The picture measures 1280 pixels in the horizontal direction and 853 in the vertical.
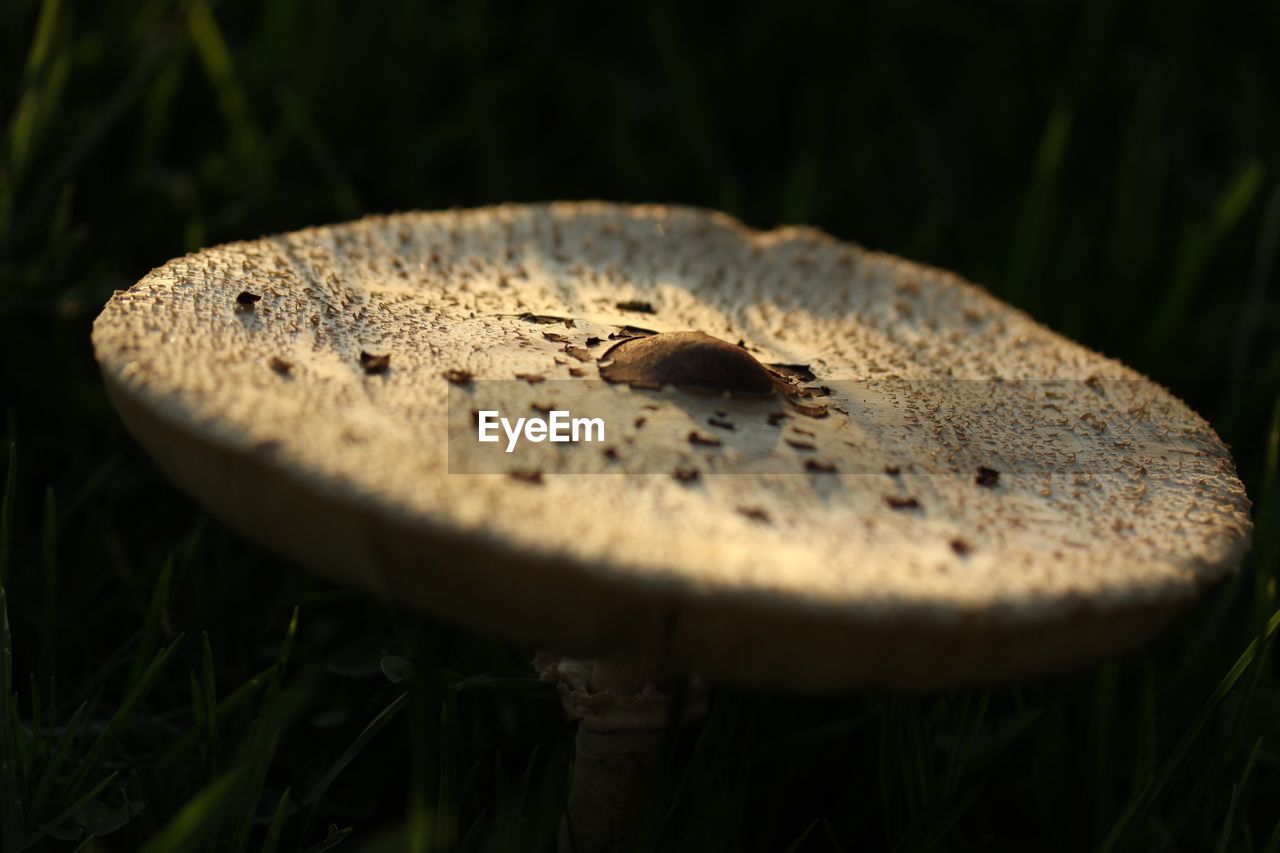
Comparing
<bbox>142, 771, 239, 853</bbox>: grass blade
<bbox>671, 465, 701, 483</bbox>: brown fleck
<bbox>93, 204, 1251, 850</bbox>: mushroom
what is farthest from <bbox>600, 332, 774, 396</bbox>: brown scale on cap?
<bbox>142, 771, 239, 853</bbox>: grass blade

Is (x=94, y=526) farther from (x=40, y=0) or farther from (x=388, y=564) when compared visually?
(x=40, y=0)

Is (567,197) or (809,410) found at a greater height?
(809,410)

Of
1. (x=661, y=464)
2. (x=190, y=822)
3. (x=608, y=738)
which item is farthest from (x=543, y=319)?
(x=190, y=822)

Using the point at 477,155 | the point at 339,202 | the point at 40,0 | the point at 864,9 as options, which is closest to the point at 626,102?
the point at 477,155

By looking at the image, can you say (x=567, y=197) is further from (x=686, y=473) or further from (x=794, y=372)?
(x=686, y=473)

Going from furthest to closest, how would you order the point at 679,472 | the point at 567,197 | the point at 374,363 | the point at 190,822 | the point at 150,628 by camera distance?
the point at 567,197
the point at 150,628
the point at 374,363
the point at 679,472
the point at 190,822

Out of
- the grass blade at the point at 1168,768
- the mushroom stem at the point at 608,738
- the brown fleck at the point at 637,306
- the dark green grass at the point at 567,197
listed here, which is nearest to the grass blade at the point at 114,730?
the dark green grass at the point at 567,197

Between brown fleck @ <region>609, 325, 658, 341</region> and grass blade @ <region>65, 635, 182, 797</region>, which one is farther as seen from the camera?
brown fleck @ <region>609, 325, 658, 341</region>

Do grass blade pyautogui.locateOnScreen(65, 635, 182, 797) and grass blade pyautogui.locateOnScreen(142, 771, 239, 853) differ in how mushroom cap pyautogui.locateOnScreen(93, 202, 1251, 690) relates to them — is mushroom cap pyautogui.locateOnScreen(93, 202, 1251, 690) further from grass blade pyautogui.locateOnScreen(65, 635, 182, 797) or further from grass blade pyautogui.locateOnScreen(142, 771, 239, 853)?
grass blade pyautogui.locateOnScreen(65, 635, 182, 797)
